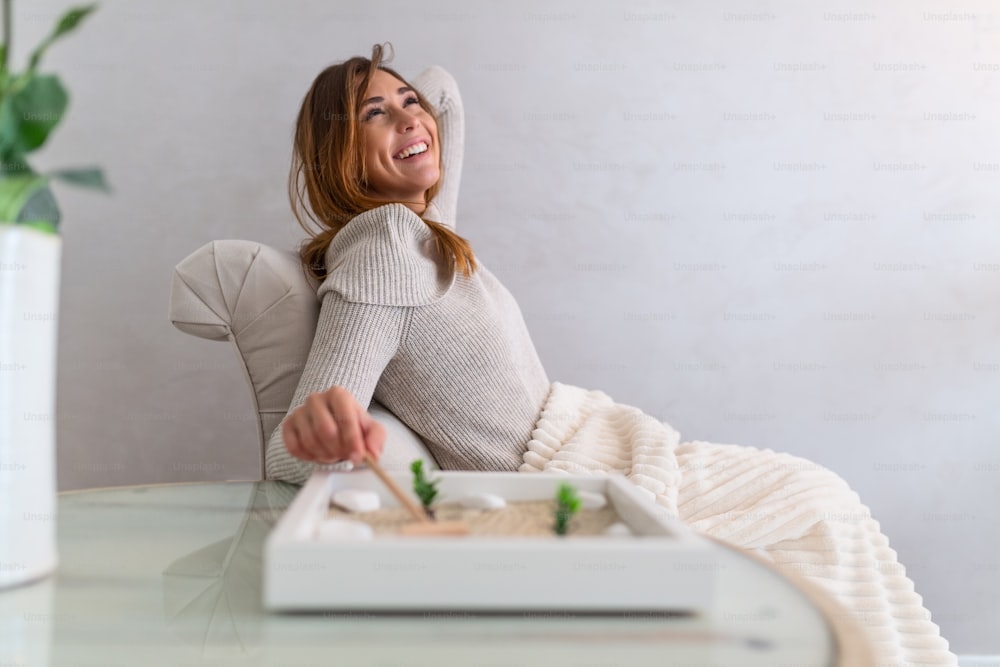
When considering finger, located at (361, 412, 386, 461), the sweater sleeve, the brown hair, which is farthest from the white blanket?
the brown hair

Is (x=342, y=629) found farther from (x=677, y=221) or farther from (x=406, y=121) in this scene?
(x=677, y=221)

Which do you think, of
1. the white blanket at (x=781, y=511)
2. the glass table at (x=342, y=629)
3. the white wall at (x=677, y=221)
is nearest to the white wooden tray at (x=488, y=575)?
the glass table at (x=342, y=629)

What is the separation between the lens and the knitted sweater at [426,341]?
1041mm

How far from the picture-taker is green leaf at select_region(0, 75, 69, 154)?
1.44ft

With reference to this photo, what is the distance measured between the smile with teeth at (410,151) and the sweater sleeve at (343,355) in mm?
→ 397

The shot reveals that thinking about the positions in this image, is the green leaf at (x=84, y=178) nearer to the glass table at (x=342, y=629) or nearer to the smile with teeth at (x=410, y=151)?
the glass table at (x=342, y=629)

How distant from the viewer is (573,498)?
0.57 metres

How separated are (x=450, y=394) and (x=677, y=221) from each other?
893 mm

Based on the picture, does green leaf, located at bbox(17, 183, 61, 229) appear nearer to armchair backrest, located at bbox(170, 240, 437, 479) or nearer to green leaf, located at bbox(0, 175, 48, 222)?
green leaf, located at bbox(0, 175, 48, 222)

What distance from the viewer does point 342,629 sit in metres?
0.47

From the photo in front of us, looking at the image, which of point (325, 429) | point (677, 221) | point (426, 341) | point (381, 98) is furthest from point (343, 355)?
point (677, 221)

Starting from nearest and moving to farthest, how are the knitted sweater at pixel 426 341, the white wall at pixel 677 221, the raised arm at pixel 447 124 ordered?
the knitted sweater at pixel 426 341
the raised arm at pixel 447 124
the white wall at pixel 677 221

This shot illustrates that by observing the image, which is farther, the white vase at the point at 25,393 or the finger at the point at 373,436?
the finger at the point at 373,436

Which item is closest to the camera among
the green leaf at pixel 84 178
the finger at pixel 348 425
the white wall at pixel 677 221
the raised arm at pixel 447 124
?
the green leaf at pixel 84 178
